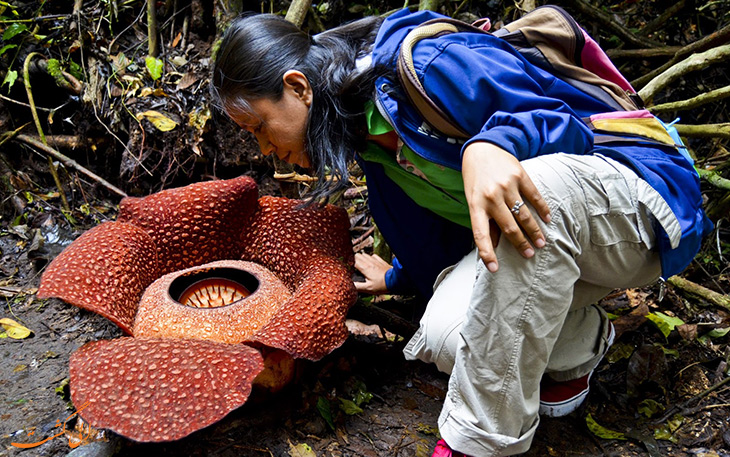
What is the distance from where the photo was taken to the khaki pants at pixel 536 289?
139 centimetres

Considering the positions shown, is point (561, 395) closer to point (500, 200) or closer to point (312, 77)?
point (500, 200)

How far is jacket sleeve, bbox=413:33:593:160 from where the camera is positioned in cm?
148

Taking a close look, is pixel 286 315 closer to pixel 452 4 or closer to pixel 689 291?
pixel 689 291

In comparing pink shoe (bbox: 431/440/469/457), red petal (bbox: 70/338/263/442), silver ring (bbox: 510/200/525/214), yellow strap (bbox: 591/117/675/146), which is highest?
yellow strap (bbox: 591/117/675/146)

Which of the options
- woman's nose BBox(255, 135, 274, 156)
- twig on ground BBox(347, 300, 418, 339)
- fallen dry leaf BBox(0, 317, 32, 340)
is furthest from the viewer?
fallen dry leaf BBox(0, 317, 32, 340)

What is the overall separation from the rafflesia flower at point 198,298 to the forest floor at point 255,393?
12.9 inches

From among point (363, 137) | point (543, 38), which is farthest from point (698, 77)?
point (363, 137)

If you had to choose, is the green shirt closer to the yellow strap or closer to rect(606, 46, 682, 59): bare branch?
the yellow strap

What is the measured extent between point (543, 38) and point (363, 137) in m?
0.66

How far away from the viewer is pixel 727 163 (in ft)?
8.76

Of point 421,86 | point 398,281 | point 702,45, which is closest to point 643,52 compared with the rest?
point 702,45

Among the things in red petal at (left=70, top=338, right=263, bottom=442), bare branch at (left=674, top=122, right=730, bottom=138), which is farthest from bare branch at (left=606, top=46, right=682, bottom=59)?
red petal at (left=70, top=338, right=263, bottom=442)

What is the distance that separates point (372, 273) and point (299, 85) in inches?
42.0

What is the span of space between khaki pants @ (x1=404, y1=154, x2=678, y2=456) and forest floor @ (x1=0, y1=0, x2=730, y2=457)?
0.39 metres
